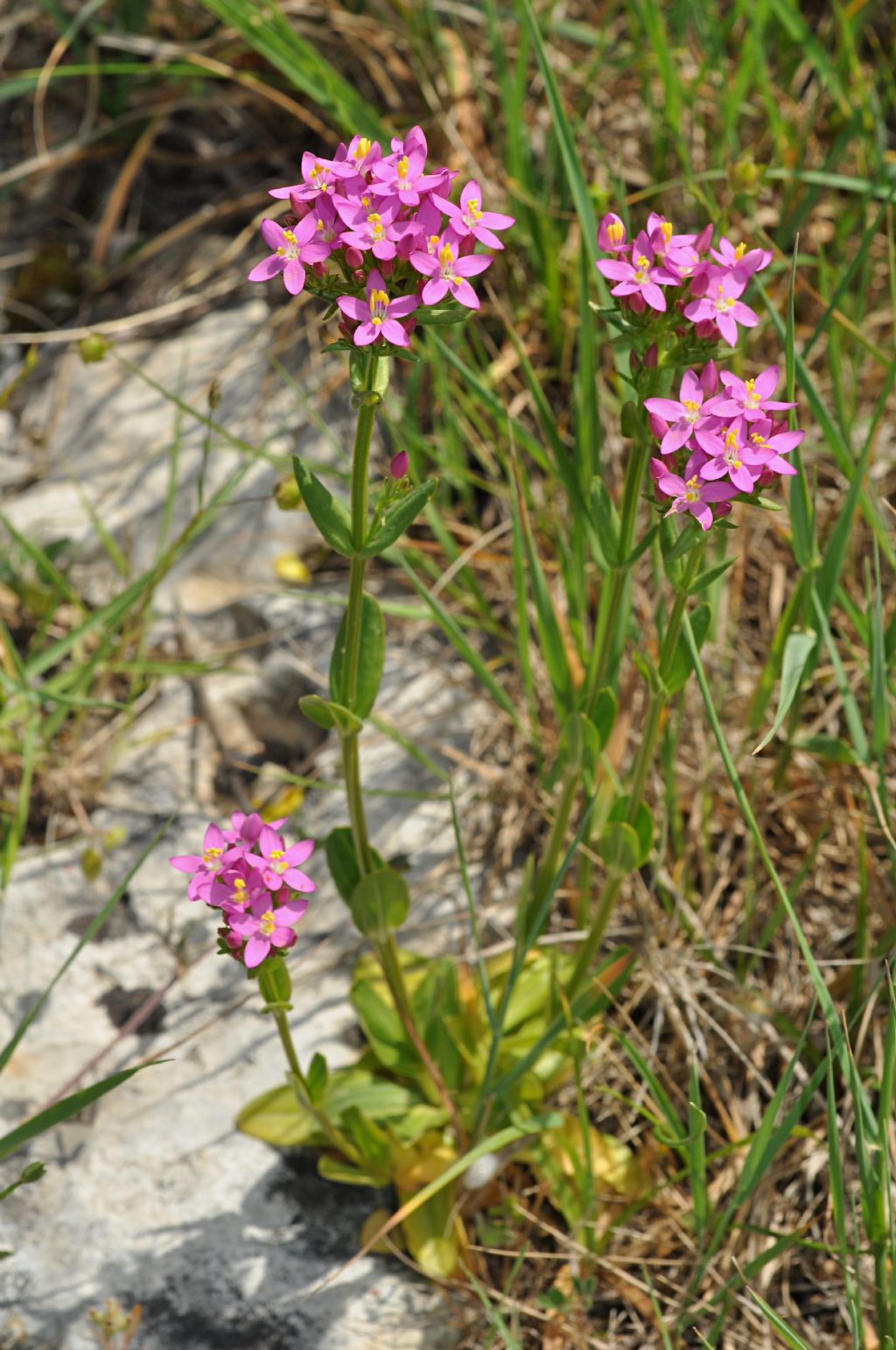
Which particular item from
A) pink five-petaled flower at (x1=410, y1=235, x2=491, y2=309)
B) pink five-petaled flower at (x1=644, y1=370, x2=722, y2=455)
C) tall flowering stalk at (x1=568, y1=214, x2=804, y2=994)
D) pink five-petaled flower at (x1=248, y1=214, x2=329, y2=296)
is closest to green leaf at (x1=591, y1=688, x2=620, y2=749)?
tall flowering stalk at (x1=568, y1=214, x2=804, y2=994)

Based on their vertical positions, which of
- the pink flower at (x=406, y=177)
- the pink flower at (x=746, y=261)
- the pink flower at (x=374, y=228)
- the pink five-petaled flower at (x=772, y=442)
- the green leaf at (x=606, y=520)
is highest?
the pink flower at (x=406, y=177)

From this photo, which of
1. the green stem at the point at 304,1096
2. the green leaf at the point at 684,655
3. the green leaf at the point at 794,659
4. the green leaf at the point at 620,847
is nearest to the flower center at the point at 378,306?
the green leaf at the point at 684,655

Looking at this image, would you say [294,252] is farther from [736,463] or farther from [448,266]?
[736,463]

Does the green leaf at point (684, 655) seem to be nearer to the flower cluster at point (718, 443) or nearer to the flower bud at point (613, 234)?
the flower cluster at point (718, 443)

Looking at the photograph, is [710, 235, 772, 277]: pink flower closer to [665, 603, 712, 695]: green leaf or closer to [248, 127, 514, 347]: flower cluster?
[248, 127, 514, 347]: flower cluster

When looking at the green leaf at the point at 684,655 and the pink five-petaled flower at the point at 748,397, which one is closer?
the pink five-petaled flower at the point at 748,397

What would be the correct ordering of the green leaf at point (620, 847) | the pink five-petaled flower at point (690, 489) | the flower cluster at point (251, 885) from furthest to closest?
1. the green leaf at point (620, 847)
2. the flower cluster at point (251, 885)
3. the pink five-petaled flower at point (690, 489)

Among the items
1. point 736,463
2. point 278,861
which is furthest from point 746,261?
point 278,861
